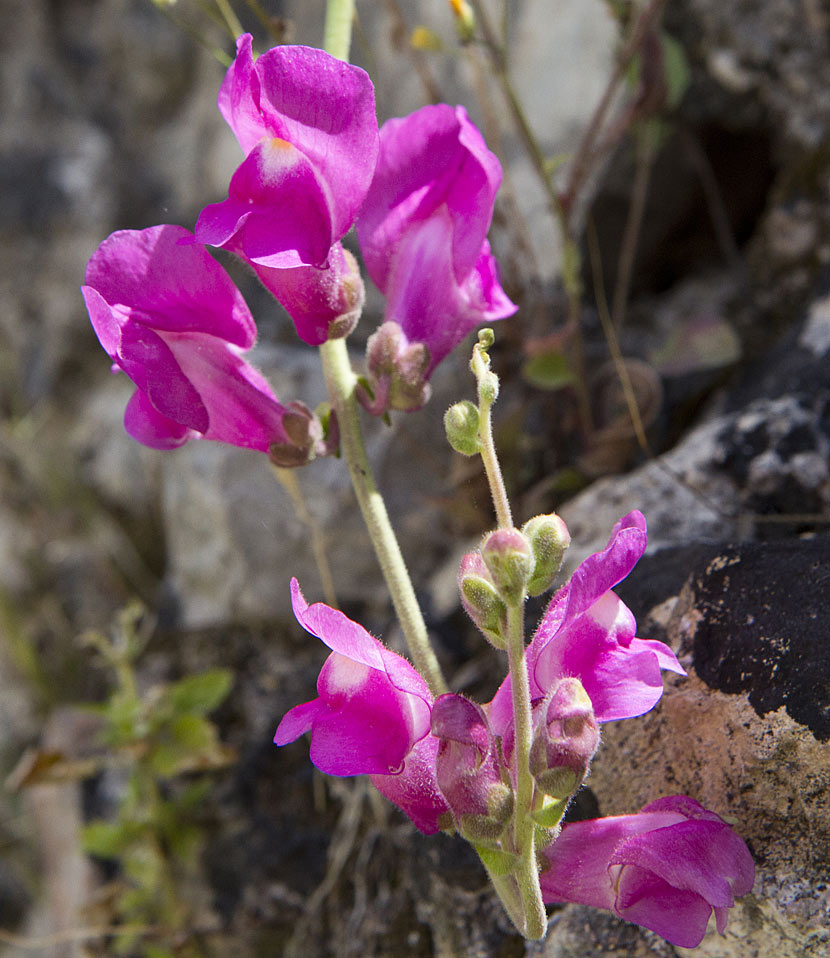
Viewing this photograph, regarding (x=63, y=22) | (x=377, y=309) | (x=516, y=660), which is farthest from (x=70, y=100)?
(x=516, y=660)

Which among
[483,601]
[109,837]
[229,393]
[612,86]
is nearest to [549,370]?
[612,86]

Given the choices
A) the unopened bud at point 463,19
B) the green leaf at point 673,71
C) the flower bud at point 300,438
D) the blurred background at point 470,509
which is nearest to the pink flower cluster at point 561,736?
the blurred background at point 470,509

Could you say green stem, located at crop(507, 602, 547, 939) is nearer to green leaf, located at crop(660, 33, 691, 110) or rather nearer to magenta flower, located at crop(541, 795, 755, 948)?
magenta flower, located at crop(541, 795, 755, 948)

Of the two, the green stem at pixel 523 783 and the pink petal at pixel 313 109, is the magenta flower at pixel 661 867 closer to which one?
the green stem at pixel 523 783

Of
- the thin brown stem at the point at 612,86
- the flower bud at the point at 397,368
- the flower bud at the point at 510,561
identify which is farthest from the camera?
the thin brown stem at the point at 612,86

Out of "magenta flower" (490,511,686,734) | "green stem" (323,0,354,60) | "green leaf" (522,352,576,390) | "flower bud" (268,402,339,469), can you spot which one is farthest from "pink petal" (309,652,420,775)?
"green leaf" (522,352,576,390)

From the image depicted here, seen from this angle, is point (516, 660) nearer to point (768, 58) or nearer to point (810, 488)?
point (810, 488)
